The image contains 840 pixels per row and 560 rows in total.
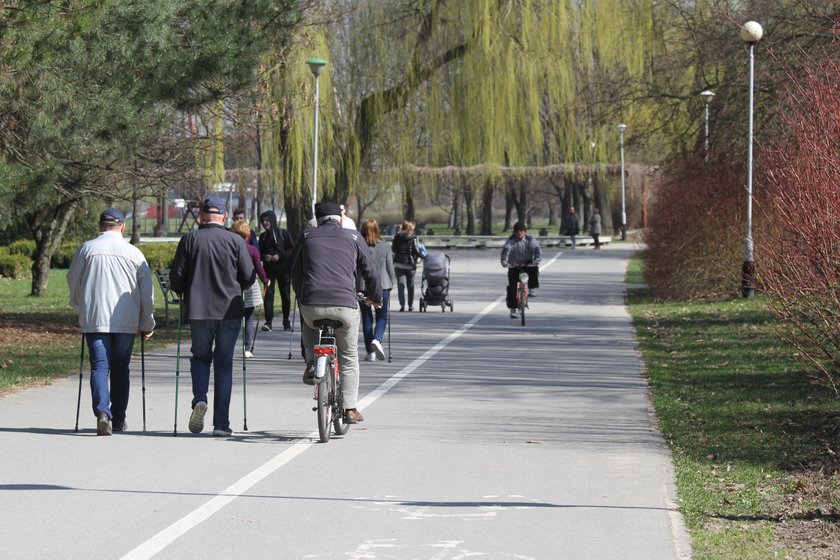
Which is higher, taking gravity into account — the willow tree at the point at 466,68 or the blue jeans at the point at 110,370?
the willow tree at the point at 466,68

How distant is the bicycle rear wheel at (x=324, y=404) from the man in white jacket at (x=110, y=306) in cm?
147

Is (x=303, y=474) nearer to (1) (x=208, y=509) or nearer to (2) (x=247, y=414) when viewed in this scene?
(1) (x=208, y=509)

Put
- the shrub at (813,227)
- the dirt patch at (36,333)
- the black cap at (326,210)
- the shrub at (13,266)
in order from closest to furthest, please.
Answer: the shrub at (813,227) → the black cap at (326,210) → the dirt patch at (36,333) → the shrub at (13,266)

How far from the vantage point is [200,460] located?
31.6 feet

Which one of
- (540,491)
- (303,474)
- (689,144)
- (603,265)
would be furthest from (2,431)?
(603,265)

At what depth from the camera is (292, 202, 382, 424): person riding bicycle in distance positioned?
10.7m

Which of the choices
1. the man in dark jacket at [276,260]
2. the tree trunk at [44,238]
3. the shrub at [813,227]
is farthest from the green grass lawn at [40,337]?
the shrub at [813,227]

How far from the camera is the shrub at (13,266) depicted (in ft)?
135

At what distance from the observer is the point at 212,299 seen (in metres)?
10.7

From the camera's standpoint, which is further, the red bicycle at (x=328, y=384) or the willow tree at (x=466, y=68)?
the willow tree at (x=466, y=68)

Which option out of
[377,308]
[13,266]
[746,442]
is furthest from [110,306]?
[13,266]

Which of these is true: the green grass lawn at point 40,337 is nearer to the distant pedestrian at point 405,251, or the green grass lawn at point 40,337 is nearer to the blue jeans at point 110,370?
the blue jeans at point 110,370

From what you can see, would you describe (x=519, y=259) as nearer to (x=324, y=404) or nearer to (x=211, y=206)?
(x=211, y=206)

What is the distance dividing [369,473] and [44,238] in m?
22.7
